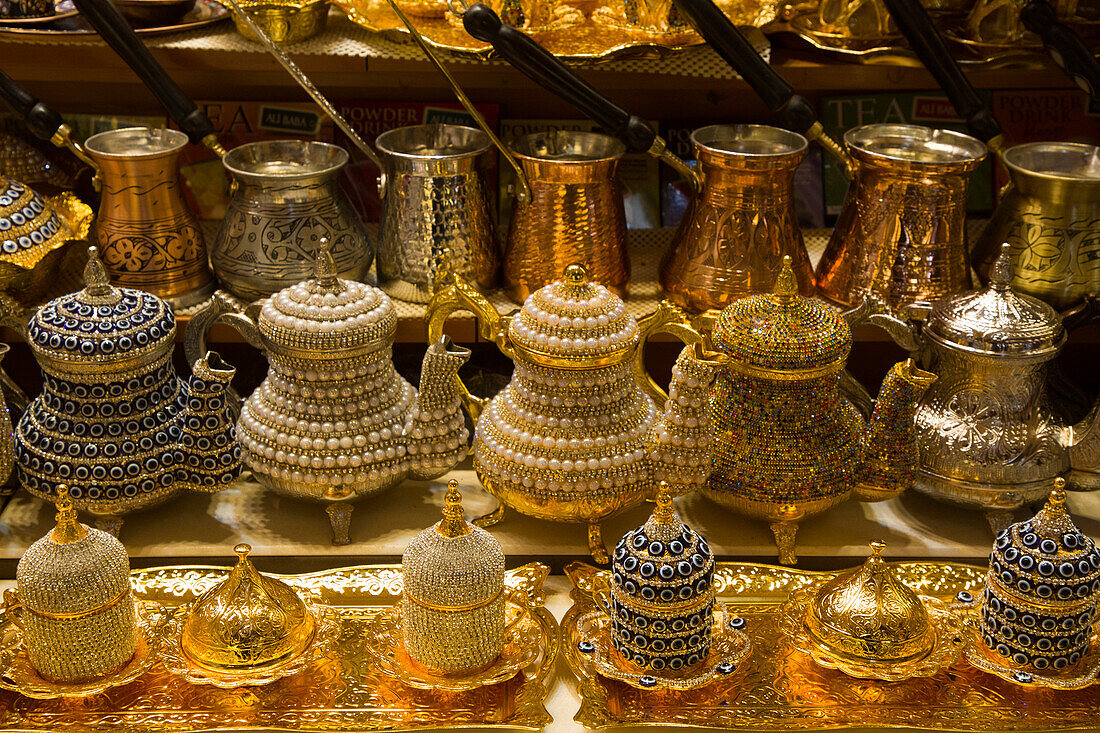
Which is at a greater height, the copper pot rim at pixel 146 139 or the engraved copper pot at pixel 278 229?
the copper pot rim at pixel 146 139

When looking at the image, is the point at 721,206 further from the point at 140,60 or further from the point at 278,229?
the point at 140,60

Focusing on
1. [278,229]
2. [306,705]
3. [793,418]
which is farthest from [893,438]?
[278,229]

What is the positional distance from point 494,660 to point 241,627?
0.24m

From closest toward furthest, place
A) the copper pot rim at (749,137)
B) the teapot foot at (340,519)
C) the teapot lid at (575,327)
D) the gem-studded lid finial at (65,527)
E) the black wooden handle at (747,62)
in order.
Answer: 1. the gem-studded lid finial at (65,527)
2. the teapot lid at (575,327)
3. the teapot foot at (340,519)
4. the black wooden handle at (747,62)
5. the copper pot rim at (749,137)

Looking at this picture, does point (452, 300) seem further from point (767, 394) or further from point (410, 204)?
point (767, 394)

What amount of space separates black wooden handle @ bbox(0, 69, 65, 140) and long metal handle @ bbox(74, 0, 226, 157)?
12 centimetres

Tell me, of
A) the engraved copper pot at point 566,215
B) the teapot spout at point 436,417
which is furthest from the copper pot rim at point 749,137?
the teapot spout at point 436,417

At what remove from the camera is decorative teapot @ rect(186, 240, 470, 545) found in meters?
1.31

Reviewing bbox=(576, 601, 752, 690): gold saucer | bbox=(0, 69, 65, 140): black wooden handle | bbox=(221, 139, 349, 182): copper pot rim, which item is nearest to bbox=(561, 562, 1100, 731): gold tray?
bbox=(576, 601, 752, 690): gold saucer

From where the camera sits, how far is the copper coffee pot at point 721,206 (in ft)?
4.93

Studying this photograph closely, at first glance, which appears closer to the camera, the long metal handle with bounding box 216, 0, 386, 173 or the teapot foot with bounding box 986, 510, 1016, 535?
the teapot foot with bounding box 986, 510, 1016, 535

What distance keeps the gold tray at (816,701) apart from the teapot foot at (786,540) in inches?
5.1

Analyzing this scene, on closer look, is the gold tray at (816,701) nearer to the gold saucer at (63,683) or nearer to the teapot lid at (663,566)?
the teapot lid at (663,566)

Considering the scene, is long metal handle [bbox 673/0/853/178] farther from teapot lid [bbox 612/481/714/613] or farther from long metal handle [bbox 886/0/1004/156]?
teapot lid [bbox 612/481/714/613]
